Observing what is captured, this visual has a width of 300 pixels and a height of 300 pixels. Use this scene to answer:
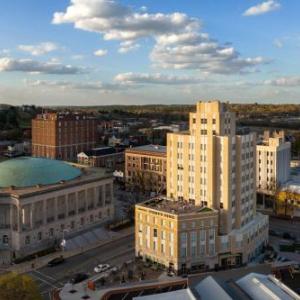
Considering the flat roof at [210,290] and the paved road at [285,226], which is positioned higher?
the flat roof at [210,290]

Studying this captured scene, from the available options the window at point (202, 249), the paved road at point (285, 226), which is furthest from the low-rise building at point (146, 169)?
the window at point (202, 249)

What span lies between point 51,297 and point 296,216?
58.2 meters

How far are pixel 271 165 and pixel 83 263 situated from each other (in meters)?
52.9

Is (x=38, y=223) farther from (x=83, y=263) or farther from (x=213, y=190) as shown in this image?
A: (x=213, y=190)

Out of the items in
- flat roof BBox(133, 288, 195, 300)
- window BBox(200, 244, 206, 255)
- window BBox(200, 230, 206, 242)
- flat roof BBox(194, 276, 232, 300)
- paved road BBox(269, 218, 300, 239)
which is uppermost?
window BBox(200, 230, 206, 242)

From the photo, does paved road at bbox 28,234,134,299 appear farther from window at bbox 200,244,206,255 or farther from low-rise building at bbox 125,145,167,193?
low-rise building at bbox 125,145,167,193

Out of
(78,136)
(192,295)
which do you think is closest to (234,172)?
(192,295)

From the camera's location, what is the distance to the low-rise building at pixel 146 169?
394 feet

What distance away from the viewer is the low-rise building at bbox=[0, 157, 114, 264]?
2985 inches

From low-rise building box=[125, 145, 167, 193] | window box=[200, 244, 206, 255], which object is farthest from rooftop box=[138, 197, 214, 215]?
low-rise building box=[125, 145, 167, 193]

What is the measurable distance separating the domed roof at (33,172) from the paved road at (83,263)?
648 inches

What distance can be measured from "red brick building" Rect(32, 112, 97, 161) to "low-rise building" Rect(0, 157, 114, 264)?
210 ft

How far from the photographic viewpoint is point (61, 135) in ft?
521

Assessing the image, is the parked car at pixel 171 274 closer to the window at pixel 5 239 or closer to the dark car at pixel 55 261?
the dark car at pixel 55 261
